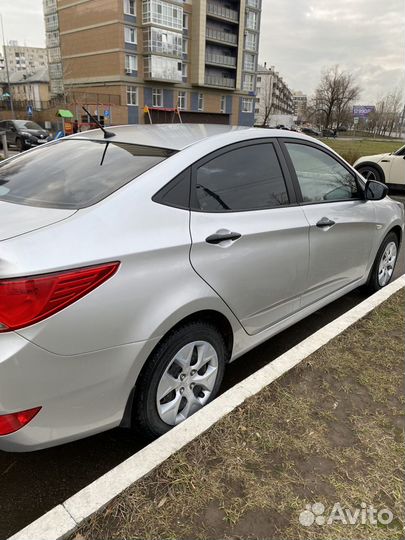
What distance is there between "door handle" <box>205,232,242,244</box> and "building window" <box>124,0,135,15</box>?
167 feet

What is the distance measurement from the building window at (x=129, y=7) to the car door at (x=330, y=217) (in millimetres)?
49731

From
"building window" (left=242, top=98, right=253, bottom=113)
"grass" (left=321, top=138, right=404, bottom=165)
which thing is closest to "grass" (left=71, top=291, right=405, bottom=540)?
"grass" (left=321, top=138, right=404, bottom=165)

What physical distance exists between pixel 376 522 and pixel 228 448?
0.71 meters

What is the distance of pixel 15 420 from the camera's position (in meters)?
1.80

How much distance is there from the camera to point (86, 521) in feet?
5.72

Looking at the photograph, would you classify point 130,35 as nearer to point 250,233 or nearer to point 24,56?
point 250,233

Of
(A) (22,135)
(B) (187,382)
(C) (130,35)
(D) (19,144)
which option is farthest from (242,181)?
(C) (130,35)

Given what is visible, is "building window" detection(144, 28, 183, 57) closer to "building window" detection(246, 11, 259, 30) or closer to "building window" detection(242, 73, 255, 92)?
"building window" detection(242, 73, 255, 92)

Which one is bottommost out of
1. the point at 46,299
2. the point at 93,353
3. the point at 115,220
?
the point at 93,353

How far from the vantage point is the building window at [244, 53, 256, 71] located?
2327 inches

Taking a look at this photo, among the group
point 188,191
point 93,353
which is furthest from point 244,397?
point 188,191

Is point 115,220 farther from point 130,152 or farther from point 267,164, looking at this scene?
point 267,164

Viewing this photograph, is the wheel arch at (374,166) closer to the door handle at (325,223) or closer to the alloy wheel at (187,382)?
the door handle at (325,223)

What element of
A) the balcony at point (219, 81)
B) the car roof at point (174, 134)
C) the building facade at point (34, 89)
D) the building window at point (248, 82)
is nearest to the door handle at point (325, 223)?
the car roof at point (174, 134)
